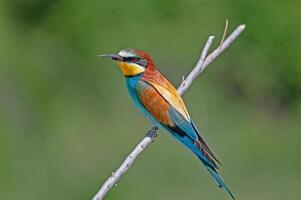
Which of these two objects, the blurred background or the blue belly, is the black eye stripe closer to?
the blue belly

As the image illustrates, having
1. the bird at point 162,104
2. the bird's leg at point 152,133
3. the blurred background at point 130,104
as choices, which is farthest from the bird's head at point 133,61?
the blurred background at point 130,104

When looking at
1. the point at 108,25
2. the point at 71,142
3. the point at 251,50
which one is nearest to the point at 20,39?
the point at 108,25

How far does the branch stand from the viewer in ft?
4.75

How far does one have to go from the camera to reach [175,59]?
352cm

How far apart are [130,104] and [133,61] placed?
5.12 ft

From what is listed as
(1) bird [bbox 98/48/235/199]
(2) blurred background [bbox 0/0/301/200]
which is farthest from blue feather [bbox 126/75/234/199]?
(2) blurred background [bbox 0/0/301/200]

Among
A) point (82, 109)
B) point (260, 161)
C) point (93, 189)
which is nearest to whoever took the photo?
point (93, 189)

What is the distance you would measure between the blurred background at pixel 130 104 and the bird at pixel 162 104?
1.19 metres

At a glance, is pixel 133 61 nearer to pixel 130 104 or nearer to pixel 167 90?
pixel 167 90

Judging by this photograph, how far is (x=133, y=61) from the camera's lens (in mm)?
1752

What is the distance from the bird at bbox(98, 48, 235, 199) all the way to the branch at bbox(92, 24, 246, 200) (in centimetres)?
3

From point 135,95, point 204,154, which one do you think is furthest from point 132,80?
point 204,154

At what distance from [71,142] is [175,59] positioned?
20.7 inches

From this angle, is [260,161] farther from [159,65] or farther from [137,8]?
[137,8]
